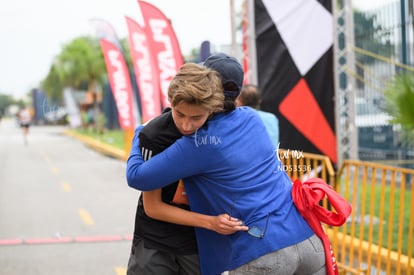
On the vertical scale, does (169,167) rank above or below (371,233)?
above

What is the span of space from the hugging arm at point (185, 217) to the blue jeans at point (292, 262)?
0.48 ft

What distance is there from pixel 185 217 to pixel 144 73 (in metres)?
10.9

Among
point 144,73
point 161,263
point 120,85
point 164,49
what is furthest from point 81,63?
point 161,263

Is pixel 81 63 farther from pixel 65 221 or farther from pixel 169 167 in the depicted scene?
pixel 169 167

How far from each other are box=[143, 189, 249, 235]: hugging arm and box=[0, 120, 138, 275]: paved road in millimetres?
3813

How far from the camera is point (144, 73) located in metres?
13.2

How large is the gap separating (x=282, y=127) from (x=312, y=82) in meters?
0.69

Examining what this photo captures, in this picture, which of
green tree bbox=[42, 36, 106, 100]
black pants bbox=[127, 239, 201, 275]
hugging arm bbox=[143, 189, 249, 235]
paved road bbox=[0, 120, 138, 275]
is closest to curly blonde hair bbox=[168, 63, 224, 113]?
hugging arm bbox=[143, 189, 249, 235]

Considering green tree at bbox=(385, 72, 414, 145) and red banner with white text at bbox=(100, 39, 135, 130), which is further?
red banner with white text at bbox=(100, 39, 135, 130)

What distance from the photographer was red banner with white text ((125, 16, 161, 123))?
1305cm

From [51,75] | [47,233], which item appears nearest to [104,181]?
[47,233]

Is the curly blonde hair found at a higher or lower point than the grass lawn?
higher

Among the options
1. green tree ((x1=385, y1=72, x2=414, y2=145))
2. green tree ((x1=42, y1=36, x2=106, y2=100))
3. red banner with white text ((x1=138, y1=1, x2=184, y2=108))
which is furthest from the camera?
green tree ((x1=42, y1=36, x2=106, y2=100))

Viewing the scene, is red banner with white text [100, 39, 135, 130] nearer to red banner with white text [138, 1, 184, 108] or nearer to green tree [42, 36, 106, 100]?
red banner with white text [138, 1, 184, 108]
